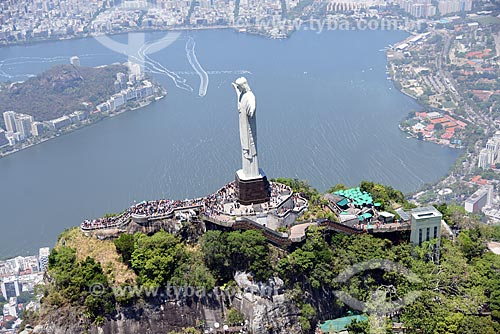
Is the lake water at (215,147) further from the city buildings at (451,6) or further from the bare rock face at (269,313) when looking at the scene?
the city buildings at (451,6)

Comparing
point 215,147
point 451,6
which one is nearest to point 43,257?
point 215,147

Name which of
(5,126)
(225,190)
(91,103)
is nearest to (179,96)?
(91,103)

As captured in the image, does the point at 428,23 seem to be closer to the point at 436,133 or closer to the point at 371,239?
the point at 436,133

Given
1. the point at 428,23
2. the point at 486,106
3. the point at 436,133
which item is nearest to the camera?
the point at 436,133

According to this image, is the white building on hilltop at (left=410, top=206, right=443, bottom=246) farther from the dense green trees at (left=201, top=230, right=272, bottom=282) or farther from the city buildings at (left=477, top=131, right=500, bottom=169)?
the city buildings at (left=477, top=131, right=500, bottom=169)

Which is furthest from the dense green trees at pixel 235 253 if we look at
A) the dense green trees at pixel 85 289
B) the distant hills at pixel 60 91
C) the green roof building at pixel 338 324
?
the distant hills at pixel 60 91
